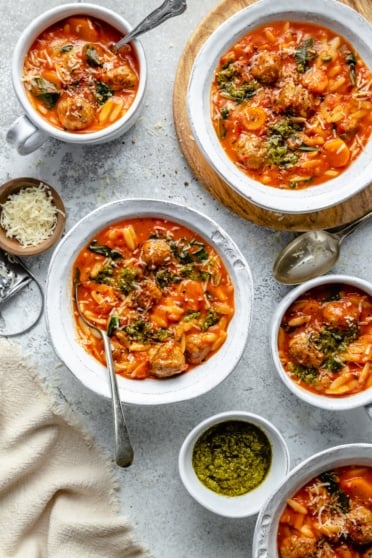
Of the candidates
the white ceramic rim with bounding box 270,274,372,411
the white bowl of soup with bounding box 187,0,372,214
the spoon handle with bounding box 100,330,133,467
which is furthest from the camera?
the white ceramic rim with bounding box 270,274,372,411

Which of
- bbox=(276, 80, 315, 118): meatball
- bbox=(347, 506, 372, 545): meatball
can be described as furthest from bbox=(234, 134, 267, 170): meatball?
bbox=(347, 506, 372, 545): meatball

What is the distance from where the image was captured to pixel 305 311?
431 cm

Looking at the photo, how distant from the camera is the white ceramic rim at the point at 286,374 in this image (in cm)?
421

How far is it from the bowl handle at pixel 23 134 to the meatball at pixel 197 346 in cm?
135

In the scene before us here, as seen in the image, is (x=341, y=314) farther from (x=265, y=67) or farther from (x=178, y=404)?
(x=265, y=67)

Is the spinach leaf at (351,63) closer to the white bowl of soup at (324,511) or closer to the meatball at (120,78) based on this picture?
the meatball at (120,78)

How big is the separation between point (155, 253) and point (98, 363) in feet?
2.26

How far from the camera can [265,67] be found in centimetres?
407

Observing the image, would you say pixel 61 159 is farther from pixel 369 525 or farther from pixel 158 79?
pixel 369 525

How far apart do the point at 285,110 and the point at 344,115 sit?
0.32 metres

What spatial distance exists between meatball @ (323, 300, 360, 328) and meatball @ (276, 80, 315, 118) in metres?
1.08

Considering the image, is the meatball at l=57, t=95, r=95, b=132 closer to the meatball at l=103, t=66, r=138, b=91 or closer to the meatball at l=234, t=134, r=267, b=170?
the meatball at l=103, t=66, r=138, b=91

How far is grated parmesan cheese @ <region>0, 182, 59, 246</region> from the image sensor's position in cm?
425

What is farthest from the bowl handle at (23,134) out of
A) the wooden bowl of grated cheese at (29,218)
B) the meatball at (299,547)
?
the meatball at (299,547)
